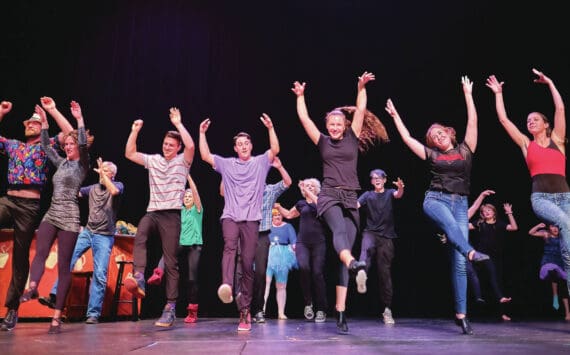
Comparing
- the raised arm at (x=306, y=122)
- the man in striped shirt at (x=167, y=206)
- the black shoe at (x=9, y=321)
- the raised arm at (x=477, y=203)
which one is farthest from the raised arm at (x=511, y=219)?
the black shoe at (x=9, y=321)

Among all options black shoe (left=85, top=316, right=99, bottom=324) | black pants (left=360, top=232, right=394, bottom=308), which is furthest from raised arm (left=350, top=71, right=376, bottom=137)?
black shoe (left=85, top=316, right=99, bottom=324)

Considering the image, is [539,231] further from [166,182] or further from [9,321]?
[9,321]

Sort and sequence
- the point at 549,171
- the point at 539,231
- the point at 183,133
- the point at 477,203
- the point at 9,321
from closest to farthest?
the point at 549,171, the point at 9,321, the point at 183,133, the point at 477,203, the point at 539,231

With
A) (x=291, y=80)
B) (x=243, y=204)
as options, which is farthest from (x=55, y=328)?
(x=291, y=80)

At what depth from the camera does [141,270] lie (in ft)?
15.1

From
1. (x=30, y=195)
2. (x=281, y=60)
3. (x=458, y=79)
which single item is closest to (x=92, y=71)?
(x=281, y=60)

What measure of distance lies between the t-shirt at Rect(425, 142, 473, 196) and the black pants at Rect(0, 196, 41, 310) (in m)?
3.77

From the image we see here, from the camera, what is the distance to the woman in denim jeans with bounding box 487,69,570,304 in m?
4.21

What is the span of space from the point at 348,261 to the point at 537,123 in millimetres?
2383

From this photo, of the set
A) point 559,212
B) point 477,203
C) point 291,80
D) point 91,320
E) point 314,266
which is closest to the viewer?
point 559,212

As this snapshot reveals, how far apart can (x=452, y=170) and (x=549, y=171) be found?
864 mm

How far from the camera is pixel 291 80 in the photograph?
8.40 m

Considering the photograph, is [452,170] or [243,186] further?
[243,186]

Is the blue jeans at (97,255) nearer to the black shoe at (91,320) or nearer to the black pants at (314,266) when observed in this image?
the black shoe at (91,320)
